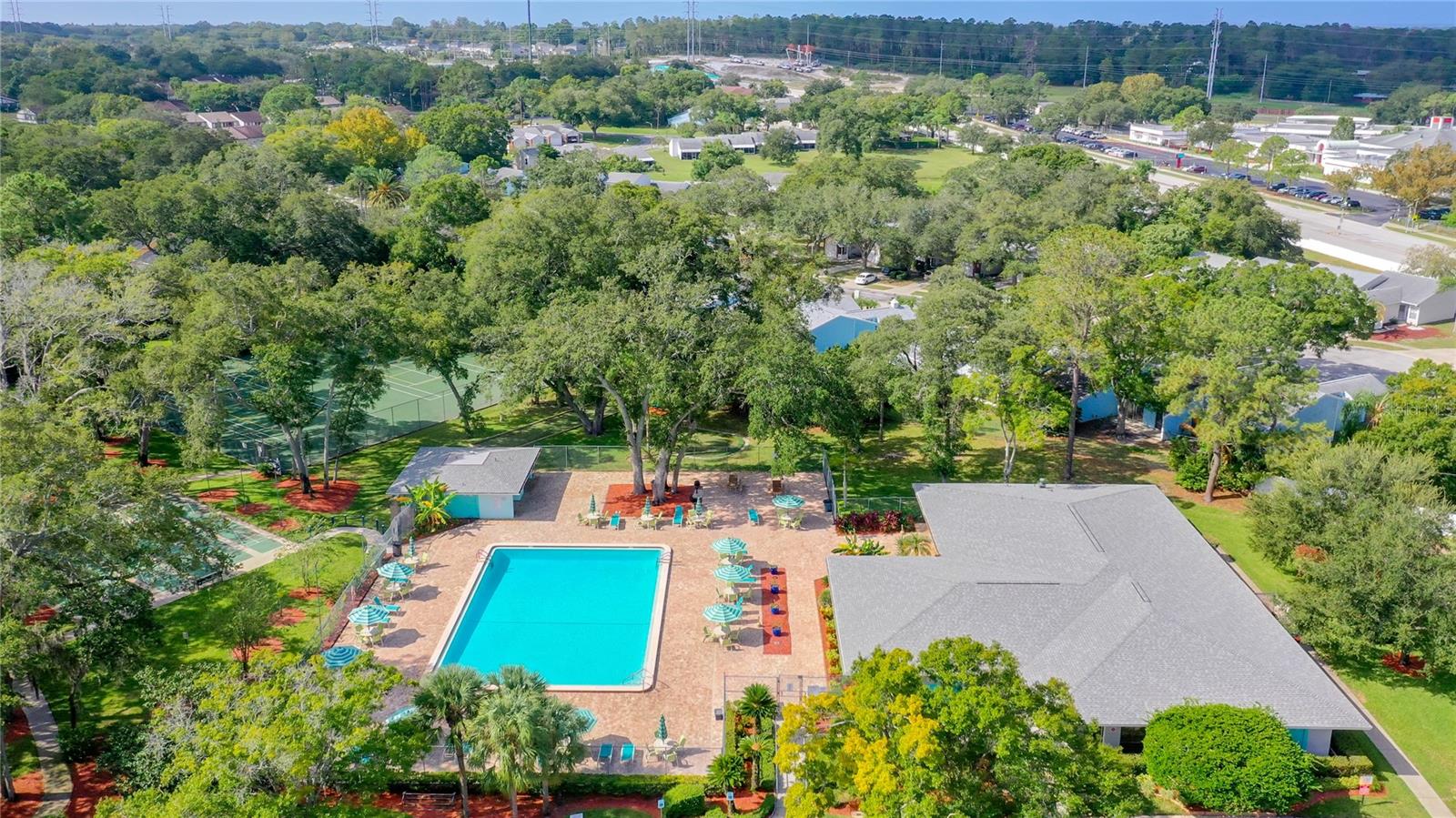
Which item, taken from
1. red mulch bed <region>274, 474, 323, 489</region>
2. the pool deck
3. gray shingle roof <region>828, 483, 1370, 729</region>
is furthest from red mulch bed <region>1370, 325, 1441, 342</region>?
red mulch bed <region>274, 474, 323, 489</region>

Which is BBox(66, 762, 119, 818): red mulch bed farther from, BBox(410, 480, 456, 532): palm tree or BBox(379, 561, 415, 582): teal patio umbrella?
BBox(410, 480, 456, 532): palm tree

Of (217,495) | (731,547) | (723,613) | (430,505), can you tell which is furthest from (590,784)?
(217,495)

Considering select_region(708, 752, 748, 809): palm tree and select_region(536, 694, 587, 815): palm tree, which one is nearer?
select_region(536, 694, 587, 815): palm tree

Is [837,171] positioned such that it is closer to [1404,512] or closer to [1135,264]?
[1135,264]

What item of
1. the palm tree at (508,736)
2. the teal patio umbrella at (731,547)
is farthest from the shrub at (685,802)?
the teal patio umbrella at (731,547)

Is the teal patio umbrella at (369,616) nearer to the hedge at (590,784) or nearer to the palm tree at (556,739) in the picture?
the hedge at (590,784)

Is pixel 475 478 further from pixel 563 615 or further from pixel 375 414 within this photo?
pixel 375 414
